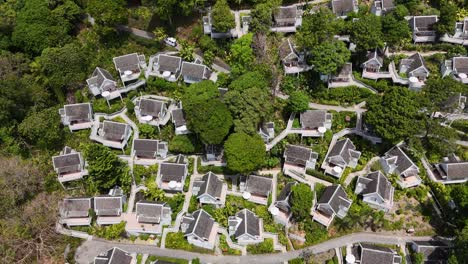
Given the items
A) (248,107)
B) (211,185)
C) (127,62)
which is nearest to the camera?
(211,185)

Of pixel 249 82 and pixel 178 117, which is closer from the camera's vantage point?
pixel 249 82

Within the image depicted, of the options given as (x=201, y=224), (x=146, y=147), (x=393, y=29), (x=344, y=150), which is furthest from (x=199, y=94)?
(x=393, y=29)

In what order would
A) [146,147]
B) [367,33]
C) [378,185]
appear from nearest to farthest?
[378,185] → [146,147] → [367,33]

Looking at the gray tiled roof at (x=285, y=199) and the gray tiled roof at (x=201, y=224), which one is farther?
the gray tiled roof at (x=285, y=199)

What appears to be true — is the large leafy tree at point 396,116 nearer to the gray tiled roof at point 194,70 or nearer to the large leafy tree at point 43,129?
the gray tiled roof at point 194,70

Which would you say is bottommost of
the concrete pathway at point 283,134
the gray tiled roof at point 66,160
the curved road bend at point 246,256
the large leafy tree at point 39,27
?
the curved road bend at point 246,256

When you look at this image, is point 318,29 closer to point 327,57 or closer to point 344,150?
point 327,57

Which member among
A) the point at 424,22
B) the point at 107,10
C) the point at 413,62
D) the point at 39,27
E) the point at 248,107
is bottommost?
the point at 248,107

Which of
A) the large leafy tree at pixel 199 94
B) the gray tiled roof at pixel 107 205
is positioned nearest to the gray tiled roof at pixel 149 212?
the gray tiled roof at pixel 107 205
